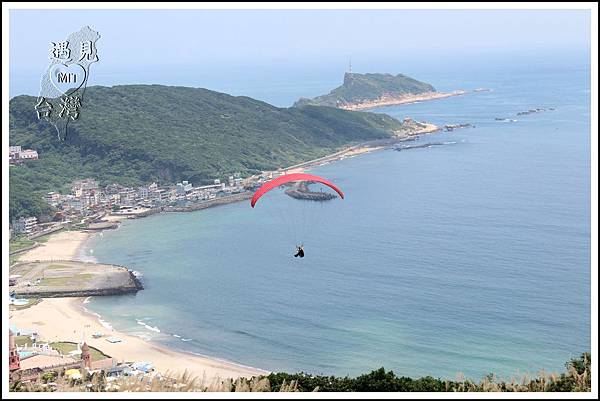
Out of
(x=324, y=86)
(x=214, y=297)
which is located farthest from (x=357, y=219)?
(x=324, y=86)

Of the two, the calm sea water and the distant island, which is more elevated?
the distant island

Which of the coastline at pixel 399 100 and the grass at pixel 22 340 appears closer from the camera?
the grass at pixel 22 340

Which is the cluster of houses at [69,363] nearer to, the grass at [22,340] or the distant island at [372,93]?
the grass at [22,340]

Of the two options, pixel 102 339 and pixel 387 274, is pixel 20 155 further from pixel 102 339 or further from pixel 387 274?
pixel 387 274

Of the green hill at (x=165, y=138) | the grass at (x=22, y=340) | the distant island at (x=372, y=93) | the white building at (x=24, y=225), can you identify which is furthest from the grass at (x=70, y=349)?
the distant island at (x=372, y=93)

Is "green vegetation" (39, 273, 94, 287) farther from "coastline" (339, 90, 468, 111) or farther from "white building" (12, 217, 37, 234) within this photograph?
"coastline" (339, 90, 468, 111)

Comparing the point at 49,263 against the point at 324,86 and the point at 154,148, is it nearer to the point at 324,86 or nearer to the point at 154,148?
the point at 154,148

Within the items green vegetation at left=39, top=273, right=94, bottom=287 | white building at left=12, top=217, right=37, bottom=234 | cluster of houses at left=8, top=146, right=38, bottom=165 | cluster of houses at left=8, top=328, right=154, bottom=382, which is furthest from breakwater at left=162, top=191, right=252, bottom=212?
cluster of houses at left=8, top=328, right=154, bottom=382
